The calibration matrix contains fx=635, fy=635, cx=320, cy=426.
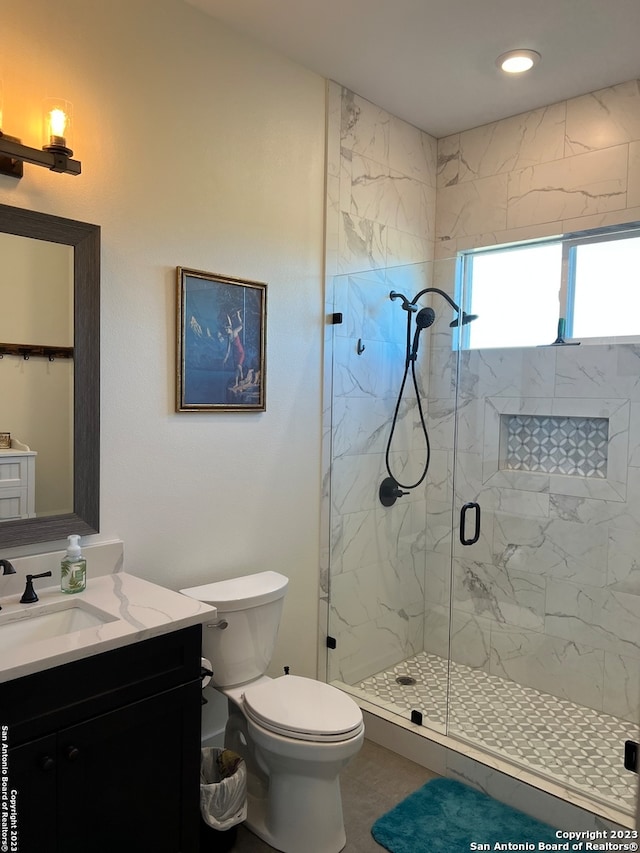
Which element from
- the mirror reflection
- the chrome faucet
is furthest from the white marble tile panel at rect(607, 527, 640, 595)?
the chrome faucet

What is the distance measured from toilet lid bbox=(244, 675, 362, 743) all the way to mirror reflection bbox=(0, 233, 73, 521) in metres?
0.91

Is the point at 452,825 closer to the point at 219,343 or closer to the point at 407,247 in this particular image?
the point at 219,343

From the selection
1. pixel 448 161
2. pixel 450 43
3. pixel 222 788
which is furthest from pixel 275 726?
pixel 448 161

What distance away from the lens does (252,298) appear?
258cm

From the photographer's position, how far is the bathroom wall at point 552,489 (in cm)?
276

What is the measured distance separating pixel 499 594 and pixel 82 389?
6.82 ft

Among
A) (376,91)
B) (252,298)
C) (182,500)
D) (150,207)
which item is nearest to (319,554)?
(182,500)

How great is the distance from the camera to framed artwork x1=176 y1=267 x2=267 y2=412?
2.36m

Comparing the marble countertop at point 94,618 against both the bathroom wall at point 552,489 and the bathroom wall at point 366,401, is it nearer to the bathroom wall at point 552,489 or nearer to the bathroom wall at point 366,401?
the bathroom wall at point 366,401

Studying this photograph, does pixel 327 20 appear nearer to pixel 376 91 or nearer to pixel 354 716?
pixel 376 91

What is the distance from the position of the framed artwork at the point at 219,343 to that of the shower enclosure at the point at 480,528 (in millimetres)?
508

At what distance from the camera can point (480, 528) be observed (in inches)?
116

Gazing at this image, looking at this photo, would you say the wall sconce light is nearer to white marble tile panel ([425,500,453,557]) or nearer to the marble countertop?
the marble countertop

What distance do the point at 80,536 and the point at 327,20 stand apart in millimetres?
2079
